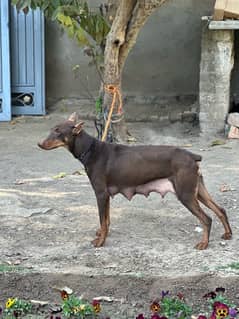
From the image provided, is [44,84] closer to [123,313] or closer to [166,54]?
[166,54]

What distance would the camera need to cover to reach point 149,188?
5070 mm

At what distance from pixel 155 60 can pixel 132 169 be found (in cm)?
571

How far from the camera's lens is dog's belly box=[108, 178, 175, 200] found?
5.03 metres

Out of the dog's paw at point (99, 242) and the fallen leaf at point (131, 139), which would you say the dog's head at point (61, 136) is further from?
the fallen leaf at point (131, 139)

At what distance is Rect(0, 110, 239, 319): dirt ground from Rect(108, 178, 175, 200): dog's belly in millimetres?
386

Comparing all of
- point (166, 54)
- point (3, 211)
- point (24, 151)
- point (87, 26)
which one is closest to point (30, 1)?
point (87, 26)

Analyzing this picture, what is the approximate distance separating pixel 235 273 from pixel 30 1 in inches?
164

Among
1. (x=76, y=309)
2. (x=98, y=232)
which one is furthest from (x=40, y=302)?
(x=98, y=232)

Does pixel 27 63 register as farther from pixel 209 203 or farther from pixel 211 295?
pixel 211 295

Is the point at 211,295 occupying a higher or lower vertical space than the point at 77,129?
lower

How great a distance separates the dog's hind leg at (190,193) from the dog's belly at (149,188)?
8 centimetres

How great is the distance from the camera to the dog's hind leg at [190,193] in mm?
4941

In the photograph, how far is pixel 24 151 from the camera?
8.36 m

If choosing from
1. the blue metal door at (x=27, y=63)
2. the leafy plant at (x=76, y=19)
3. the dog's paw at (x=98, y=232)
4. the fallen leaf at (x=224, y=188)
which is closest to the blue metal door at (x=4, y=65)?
the blue metal door at (x=27, y=63)
